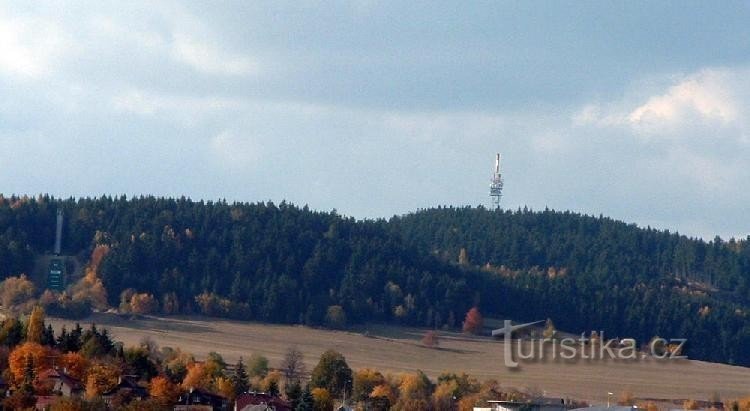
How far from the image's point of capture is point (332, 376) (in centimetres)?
14400

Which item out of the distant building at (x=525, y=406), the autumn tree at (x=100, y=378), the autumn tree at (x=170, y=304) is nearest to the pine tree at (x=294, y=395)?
the autumn tree at (x=100, y=378)

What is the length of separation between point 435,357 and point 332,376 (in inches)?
1571

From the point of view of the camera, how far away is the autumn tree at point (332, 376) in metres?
142

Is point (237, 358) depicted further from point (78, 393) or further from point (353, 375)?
point (78, 393)

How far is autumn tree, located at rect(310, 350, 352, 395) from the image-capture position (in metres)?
142

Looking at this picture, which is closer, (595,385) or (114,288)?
(595,385)

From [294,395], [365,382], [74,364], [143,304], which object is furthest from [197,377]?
[143,304]

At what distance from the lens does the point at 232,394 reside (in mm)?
129250

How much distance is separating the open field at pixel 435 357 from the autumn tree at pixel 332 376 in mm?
16128

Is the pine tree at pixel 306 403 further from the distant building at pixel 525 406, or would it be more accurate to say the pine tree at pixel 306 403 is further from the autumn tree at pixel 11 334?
the autumn tree at pixel 11 334

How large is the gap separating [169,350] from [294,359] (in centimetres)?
1286

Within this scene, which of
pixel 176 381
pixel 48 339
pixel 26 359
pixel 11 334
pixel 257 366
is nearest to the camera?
pixel 26 359

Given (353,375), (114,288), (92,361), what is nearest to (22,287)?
(114,288)

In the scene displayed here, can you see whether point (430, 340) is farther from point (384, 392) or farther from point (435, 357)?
point (384, 392)
